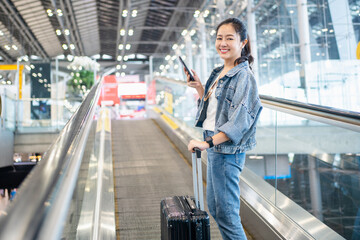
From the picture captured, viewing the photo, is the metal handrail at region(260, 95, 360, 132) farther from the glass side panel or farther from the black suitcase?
the black suitcase

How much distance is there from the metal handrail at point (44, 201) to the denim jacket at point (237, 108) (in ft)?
2.79

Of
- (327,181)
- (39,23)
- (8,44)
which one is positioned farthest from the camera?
(8,44)

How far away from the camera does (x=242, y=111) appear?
69.3 inches

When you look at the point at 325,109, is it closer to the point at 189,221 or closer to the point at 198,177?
the point at 198,177

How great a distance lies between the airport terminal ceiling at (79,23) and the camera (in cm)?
1588

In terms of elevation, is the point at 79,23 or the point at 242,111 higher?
the point at 79,23

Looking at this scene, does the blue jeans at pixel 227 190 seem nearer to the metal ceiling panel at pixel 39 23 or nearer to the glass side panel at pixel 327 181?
the glass side panel at pixel 327 181

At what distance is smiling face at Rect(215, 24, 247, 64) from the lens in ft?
6.26

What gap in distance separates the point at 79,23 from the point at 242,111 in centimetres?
1957

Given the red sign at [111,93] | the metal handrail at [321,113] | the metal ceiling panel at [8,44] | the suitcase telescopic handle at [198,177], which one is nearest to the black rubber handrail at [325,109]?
the metal handrail at [321,113]

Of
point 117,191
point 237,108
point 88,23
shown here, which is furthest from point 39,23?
point 237,108

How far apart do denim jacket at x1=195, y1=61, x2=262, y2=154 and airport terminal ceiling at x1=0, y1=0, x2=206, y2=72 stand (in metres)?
14.2

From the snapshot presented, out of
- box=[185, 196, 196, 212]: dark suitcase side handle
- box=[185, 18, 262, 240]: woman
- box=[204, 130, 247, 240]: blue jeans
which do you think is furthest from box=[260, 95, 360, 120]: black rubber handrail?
box=[185, 196, 196, 212]: dark suitcase side handle

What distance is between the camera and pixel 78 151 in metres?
1.25
